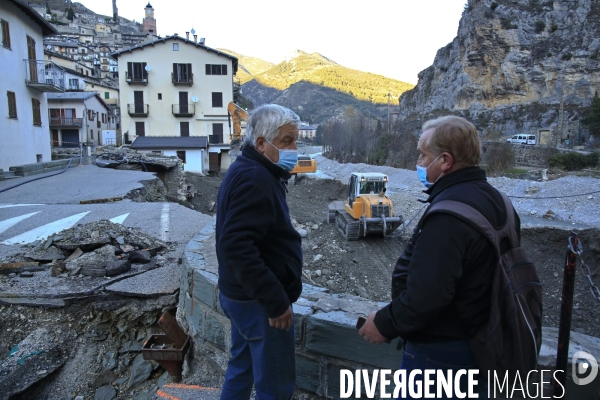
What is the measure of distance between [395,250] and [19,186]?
12346 mm

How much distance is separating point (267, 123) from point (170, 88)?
122 feet

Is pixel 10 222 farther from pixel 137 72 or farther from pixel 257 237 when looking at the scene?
pixel 137 72

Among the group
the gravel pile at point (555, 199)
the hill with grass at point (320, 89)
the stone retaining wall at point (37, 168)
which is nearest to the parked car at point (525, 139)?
the gravel pile at point (555, 199)

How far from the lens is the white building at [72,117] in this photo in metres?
38.4

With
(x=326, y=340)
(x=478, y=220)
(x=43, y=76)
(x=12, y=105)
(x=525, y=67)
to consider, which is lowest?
(x=326, y=340)

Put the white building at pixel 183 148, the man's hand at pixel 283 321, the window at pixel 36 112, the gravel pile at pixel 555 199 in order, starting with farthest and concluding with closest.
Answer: the white building at pixel 183 148 < the window at pixel 36 112 < the gravel pile at pixel 555 199 < the man's hand at pixel 283 321

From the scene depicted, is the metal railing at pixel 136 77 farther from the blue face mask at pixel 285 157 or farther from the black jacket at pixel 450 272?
the black jacket at pixel 450 272

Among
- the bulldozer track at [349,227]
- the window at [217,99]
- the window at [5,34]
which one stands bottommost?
the bulldozer track at [349,227]

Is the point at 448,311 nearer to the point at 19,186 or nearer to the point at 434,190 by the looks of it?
the point at 434,190

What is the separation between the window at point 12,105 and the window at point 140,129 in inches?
749

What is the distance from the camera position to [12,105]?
17734mm

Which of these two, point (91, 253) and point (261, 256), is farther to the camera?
point (91, 253)

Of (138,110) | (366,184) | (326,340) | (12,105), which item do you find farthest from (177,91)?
(326,340)

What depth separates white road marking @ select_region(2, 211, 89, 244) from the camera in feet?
22.7
